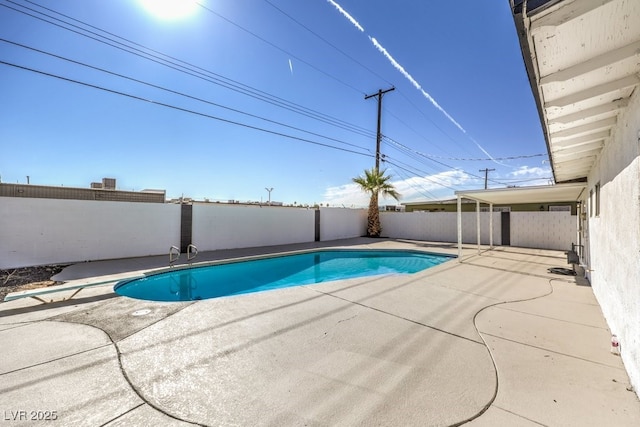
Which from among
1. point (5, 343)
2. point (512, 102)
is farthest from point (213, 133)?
point (512, 102)

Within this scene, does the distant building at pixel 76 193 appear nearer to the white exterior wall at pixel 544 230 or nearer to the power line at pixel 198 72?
the power line at pixel 198 72

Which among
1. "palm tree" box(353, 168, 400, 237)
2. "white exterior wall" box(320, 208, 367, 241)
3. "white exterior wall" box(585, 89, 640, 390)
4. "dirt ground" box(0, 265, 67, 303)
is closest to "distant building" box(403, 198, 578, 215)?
"palm tree" box(353, 168, 400, 237)

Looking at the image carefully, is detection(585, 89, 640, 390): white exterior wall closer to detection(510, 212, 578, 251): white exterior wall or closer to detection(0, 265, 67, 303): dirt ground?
detection(0, 265, 67, 303): dirt ground

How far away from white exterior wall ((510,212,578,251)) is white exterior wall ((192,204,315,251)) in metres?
10.1

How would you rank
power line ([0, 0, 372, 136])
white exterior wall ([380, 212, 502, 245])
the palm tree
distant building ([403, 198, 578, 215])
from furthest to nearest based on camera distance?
the palm tree → distant building ([403, 198, 578, 215]) → white exterior wall ([380, 212, 502, 245]) → power line ([0, 0, 372, 136])

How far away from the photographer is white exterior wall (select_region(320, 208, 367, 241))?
15.8m

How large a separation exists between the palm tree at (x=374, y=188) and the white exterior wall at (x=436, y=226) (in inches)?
25.6

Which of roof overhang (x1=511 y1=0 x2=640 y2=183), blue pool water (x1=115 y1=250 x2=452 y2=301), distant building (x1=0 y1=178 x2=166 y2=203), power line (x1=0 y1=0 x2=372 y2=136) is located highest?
power line (x1=0 y1=0 x2=372 y2=136)

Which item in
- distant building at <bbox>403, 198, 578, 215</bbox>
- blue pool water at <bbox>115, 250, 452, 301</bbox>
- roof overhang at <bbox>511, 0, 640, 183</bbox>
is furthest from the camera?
distant building at <bbox>403, 198, 578, 215</bbox>

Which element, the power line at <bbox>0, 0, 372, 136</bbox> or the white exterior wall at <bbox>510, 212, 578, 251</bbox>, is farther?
the white exterior wall at <bbox>510, 212, 578, 251</bbox>

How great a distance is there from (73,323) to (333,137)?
42.0 ft

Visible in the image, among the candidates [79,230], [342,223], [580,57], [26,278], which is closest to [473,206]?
[342,223]

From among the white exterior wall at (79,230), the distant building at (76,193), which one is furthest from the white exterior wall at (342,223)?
the distant building at (76,193)

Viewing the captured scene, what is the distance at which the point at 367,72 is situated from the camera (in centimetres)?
1397
